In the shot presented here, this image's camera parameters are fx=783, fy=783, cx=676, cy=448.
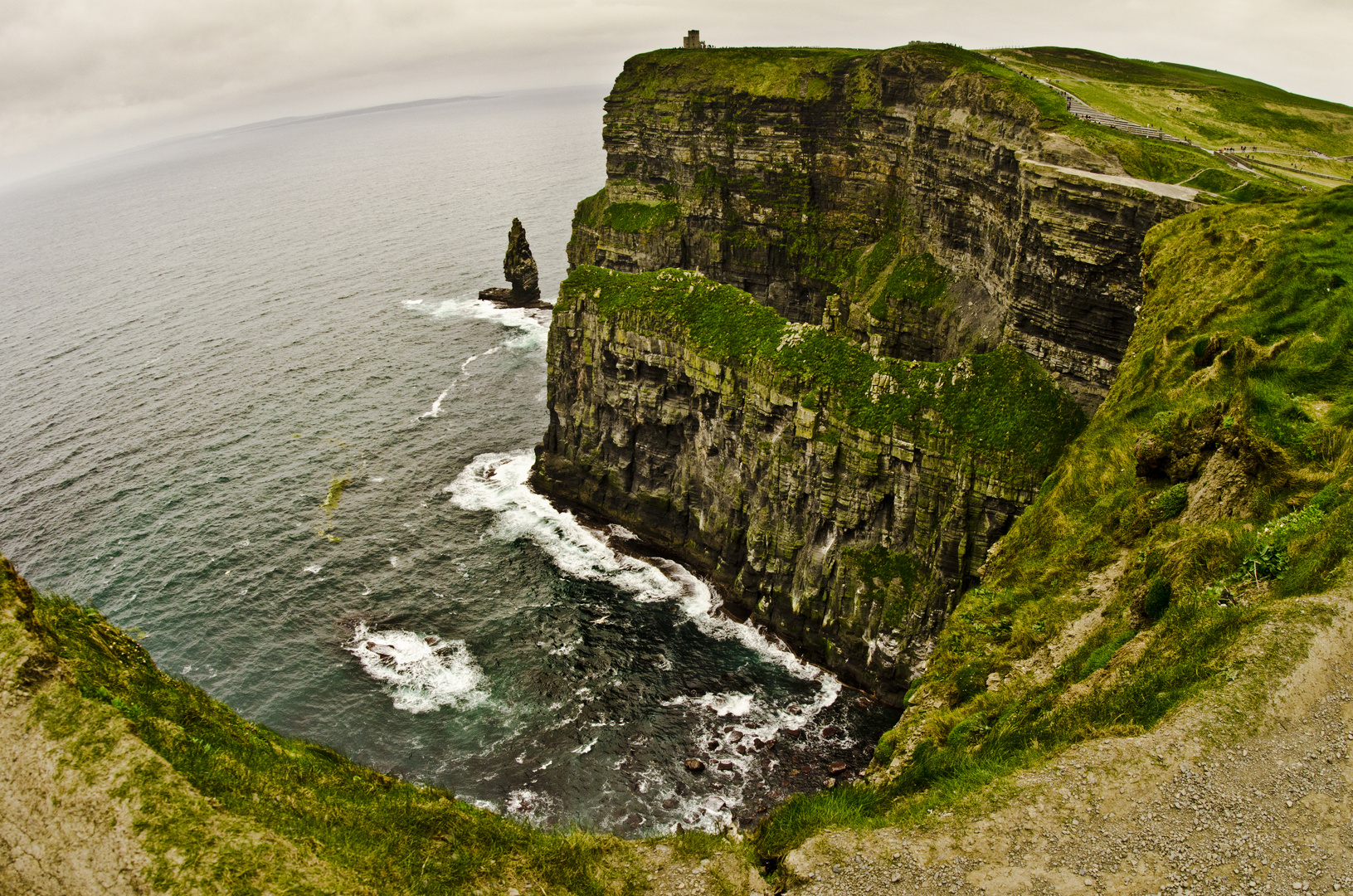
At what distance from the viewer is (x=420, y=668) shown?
52.3 meters

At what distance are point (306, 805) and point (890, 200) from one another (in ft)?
258

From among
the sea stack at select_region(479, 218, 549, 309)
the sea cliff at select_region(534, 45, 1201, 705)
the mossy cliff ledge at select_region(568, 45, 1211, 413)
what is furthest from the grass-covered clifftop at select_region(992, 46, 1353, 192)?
the sea stack at select_region(479, 218, 549, 309)

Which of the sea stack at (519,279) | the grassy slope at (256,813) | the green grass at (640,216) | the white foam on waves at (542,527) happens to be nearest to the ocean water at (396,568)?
the white foam on waves at (542,527)

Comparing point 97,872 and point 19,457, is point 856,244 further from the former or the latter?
point 19,457

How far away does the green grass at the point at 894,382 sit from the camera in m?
45.7

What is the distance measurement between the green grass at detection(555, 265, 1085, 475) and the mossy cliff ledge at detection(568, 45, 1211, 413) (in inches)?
157

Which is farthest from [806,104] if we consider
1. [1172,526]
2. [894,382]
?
[1172,526]

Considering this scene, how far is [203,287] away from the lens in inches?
5379

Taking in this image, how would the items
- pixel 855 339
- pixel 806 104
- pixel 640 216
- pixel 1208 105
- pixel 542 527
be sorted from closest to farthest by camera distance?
1. pixel 542 527
2. pixel 1208 105
3. pixel 855 339
4. pixel 806 104
5. pixel 640 216

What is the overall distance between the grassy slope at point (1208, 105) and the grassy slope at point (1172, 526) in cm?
2909

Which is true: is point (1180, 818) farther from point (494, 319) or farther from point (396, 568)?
point (494, 319)

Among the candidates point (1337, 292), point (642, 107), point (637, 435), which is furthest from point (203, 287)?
point (1337, 292)

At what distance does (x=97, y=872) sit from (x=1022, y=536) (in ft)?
107

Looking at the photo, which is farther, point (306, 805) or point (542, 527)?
point (542, 527)
